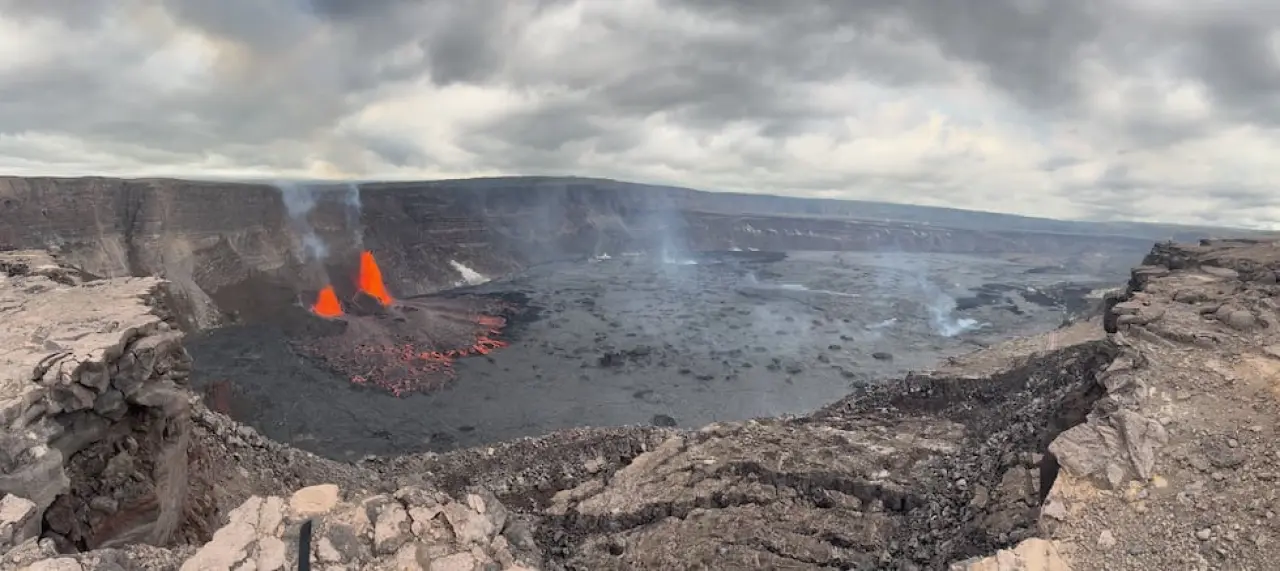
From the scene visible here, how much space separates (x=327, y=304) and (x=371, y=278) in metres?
8.03

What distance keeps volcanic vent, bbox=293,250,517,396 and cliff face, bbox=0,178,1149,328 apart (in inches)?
149

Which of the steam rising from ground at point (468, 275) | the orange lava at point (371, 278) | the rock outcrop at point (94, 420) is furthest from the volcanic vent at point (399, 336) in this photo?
the rock outcrop at point (94, 420)

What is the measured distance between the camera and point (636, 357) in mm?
40156

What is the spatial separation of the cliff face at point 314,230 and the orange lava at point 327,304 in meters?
1.03

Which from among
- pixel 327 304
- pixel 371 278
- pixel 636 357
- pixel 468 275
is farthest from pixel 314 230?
pixel 636 357

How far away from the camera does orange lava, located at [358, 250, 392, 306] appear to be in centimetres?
5212

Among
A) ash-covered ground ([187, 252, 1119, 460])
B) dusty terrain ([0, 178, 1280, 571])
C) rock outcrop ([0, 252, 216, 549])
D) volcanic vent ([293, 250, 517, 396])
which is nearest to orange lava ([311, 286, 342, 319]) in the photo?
volcanic vent ([293, 250, 517, 396])

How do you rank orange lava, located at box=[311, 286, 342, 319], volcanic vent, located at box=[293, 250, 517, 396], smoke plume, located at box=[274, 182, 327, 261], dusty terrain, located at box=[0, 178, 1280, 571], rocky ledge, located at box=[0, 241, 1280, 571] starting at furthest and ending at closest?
1. smoke plume, located at box=[274, 182, 327, 261]
2. orange lava, located at box=[311, 286, 342, 319]
3. volcanic vent, located at box=[293, 250, 517, 396]
4. dusty terrain, located at box=[0, 178, 1280, 571]
5. rocky ledge, located at box=[0, 241, 1280, 571]

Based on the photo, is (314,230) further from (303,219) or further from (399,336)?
(399,336)

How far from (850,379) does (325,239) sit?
136 ft

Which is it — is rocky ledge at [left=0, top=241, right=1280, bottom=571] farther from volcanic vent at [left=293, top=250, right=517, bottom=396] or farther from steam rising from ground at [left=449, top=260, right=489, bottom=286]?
steam rising from ground at [left=449, top=260, right=489, bottom=286]

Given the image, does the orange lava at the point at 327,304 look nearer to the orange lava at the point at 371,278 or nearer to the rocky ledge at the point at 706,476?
the orange lava at the point at 371,278

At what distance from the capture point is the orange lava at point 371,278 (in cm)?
5212

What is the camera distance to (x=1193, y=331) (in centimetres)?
1137
